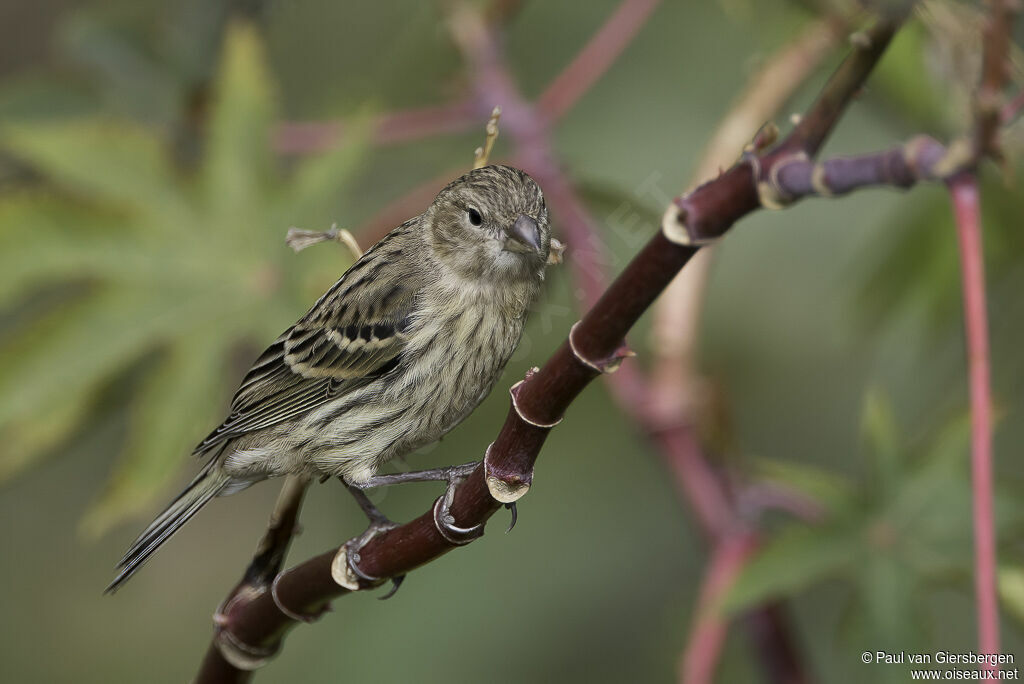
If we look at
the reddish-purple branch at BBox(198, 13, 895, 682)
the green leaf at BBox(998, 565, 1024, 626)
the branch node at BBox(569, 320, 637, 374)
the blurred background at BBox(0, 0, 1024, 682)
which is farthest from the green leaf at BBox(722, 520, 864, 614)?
the branch node at BBox(569, 320, 637, 374)

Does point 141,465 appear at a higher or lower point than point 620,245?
higher

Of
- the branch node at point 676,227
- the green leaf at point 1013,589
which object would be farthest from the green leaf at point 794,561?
the branch node at point 676,227

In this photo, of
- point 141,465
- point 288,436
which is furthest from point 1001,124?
point 141,465

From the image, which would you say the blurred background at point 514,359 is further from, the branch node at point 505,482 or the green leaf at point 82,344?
the branch node at point 505,482

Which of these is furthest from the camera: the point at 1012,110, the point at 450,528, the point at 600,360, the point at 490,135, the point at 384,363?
the point at 384,363

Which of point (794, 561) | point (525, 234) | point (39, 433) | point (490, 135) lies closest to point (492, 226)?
point (525, 234)

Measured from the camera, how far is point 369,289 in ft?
7.68

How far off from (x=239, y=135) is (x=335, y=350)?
1222 millimetres

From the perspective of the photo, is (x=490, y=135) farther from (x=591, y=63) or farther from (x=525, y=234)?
(x=591, y=63)

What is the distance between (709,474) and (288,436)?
1261mm

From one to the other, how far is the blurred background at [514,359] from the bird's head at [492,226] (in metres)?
0.12

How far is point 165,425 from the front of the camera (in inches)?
129

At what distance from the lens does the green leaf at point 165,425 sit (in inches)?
126

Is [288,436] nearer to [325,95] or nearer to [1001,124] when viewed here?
[1001,124]
